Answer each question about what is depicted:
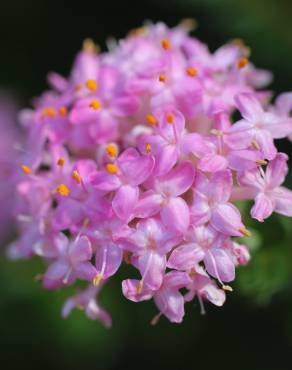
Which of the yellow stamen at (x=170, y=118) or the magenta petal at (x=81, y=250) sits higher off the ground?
the yellow stamen at (x=170, y=118)

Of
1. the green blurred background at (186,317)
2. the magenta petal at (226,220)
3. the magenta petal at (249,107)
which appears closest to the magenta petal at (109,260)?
the magenta petal at (226,220)

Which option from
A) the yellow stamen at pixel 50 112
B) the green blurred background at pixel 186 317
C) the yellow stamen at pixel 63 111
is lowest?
the green blurred background at pixel 186 317

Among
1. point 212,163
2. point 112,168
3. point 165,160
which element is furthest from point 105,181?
point 212,163

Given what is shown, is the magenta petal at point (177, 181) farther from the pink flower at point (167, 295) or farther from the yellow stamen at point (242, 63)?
the yellow stamen at point (242, 63)

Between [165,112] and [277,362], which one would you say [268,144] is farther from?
[277,362]

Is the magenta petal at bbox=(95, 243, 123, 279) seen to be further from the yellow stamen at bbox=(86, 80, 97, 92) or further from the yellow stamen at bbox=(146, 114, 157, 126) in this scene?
the yellow stamen at bbox=(86, 80, 97, 92)

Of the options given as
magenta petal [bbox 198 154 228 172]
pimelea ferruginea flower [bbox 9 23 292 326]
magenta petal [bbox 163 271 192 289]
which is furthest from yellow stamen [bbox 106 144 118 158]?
magenta petal [bbox 163 271 192 289]
